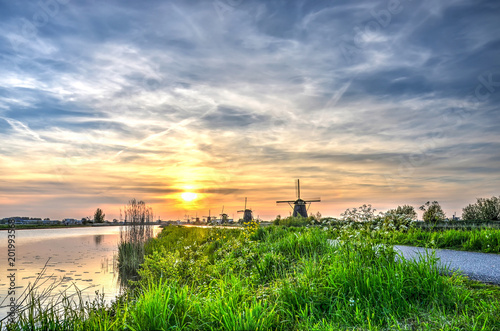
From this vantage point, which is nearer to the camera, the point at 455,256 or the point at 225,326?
the point at 225,326

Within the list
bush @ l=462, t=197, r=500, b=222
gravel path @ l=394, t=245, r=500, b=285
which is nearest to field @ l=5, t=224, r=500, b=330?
gravel path @ l=394, t=245, r=500, b=285

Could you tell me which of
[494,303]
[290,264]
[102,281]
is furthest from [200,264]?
[102,281]

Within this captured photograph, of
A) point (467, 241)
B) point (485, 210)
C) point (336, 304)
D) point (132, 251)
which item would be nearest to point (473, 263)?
point (467, 241)

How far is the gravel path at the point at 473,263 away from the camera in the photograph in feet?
21.6

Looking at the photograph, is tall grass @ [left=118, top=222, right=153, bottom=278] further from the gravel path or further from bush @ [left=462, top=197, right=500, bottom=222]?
bush @ [left=462, top=197, right=500, bottom=222]

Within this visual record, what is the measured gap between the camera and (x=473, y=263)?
25.5ft

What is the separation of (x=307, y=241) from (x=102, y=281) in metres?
10.3

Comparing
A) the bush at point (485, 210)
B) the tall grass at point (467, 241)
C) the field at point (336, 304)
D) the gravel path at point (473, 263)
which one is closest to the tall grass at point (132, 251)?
the field at point (336, 304)

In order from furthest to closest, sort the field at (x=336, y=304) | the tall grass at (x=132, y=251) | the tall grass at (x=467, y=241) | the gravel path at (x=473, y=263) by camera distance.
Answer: the tall grass at (x=132, y=251) → the tall grass at (x=467, y=241) → the gravel path at (x=473, y=263) → the field at (x=336, y=304)

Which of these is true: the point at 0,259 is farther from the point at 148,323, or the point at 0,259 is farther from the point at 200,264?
the point at 148,323

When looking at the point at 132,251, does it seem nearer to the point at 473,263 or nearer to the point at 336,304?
the point at 336,304

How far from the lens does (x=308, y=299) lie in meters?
5.51

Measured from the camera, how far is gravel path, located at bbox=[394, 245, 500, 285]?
660 cm

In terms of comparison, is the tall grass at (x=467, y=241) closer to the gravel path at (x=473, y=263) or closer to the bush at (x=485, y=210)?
the gravel path at (x=473, y=263)
